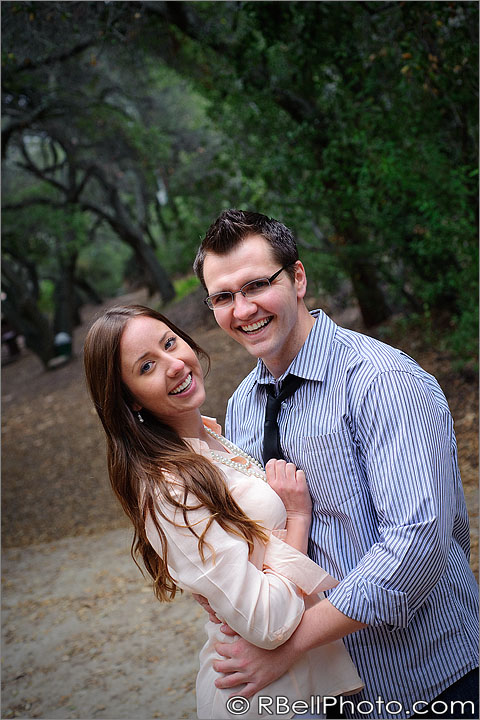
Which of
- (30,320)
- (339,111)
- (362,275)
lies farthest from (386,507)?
(30,320)

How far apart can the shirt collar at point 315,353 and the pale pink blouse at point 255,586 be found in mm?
385

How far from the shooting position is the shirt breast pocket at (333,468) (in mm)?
2123

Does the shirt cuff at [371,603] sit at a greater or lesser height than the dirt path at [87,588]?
greater

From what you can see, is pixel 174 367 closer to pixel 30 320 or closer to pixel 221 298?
pixel 221 298

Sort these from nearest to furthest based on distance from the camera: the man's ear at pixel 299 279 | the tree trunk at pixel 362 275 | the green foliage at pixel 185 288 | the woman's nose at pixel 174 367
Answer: the woman's nose at pixel 174 367, the man's ear at pixel 299 279, the tree trunk at pixel 362 275, the green foliage at pixel 185 288

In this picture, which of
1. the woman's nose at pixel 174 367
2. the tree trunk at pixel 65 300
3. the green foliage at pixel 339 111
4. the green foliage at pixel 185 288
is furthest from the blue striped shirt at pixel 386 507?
the tree trunk at pixel 65 300

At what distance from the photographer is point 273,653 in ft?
6.66

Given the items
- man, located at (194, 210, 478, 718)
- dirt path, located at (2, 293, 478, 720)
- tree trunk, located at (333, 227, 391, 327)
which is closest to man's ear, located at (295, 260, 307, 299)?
man, located at (194, 210, 478, 718)

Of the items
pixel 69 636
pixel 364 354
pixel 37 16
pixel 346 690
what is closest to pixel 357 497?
pixel 364 354

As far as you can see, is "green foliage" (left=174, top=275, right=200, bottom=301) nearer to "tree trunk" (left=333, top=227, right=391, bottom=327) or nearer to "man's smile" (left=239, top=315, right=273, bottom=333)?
"tree trunk" (left=333, top=227, right=391, bottom=327)

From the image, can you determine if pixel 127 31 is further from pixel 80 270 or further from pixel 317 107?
pixel 80 270

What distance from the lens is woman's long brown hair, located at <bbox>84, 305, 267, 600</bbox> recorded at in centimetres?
205

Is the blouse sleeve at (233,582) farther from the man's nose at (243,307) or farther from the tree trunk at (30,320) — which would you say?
the tree trunk at (30,320)

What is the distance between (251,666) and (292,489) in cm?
53
